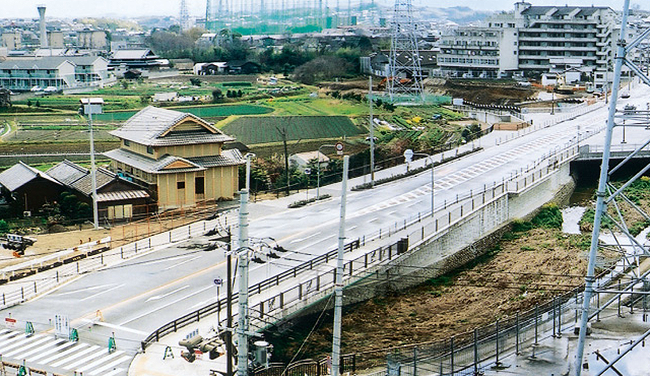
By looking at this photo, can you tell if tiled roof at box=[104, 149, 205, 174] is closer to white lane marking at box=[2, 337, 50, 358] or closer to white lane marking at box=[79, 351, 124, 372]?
white lane marking at box=[2, 337, 50, 358]

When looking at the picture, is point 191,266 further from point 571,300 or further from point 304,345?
point 571,300

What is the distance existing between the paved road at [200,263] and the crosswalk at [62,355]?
0.35 feet

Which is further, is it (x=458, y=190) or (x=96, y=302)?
(x=458, y=190)

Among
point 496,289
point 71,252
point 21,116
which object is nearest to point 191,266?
point 71,252

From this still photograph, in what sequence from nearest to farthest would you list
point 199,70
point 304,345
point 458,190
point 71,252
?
point 304,345
point 71,252
point 458,190
point 199,70

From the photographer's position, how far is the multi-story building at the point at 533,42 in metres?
102

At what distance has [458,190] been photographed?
4484 centimetres

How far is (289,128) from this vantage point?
207 feet

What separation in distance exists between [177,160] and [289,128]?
72.5ft

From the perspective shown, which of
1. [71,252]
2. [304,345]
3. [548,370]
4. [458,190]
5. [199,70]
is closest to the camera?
[548,370]

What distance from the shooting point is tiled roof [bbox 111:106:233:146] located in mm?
42719

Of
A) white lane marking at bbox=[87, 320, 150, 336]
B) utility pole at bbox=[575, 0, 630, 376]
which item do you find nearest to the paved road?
white lane marking at bbox=[87, 320, 150, 336]

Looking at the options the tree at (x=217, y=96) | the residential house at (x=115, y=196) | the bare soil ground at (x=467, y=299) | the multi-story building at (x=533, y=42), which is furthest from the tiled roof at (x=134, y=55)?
the bare soil ground at (x=467, y=299)

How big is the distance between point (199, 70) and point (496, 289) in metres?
64.8
